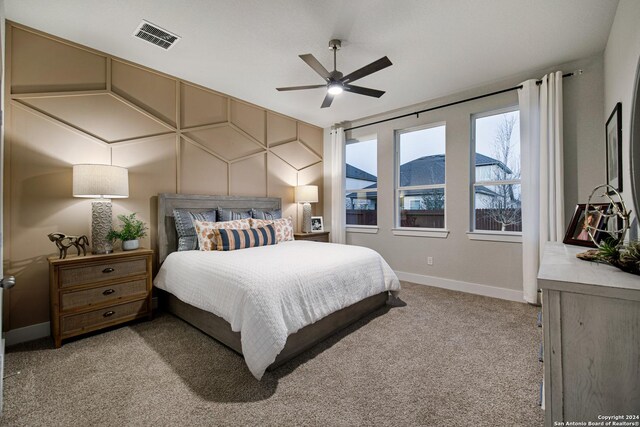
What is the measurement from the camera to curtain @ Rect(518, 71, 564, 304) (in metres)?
3.02

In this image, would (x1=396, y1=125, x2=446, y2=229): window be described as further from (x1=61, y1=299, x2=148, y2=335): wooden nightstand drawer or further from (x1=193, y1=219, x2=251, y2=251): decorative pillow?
(x1=61, y1=299, x2=148, y2=335): wooden nightstand drawer

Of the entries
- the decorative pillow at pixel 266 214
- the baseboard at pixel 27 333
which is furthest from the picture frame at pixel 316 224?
the baseboard at pixel 27 333

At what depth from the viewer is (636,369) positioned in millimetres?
884

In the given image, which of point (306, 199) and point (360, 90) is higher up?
point (360, 90)

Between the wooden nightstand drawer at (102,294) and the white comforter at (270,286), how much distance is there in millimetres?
237

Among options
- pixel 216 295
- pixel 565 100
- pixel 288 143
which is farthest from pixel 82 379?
pixel 565 100

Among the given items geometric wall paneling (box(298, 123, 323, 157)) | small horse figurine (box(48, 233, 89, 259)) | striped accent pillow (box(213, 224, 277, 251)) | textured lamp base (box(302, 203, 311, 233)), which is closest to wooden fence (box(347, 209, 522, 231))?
textured lamp base (box(302, 203, 311, 233))

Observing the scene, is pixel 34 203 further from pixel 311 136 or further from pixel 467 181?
pixel 467 181

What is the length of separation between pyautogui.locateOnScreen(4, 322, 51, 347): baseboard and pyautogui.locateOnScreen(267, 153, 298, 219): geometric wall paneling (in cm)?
291

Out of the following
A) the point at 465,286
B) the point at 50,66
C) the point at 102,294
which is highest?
the point at 50,66

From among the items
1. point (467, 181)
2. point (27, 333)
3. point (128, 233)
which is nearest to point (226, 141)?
point (128, 233)

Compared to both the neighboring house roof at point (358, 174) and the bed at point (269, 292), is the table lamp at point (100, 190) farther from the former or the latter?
the neighboring house roof at point (358, 174)

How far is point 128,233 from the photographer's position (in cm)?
279

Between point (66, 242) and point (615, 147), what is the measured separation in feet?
15.9
